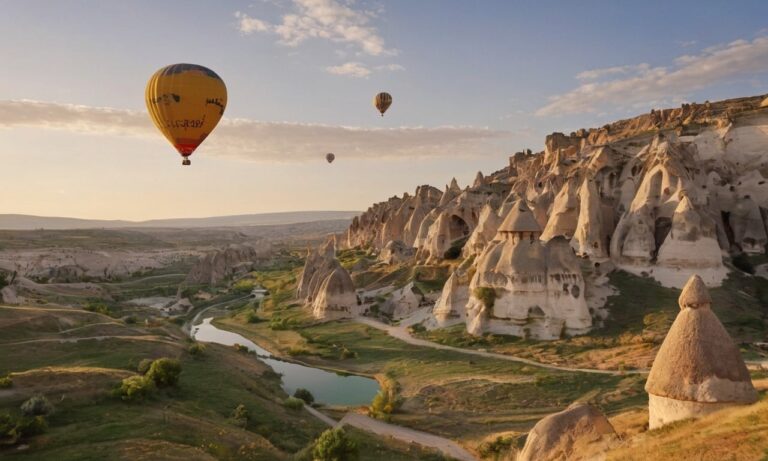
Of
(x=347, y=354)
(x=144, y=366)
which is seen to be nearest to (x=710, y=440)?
(x=144, y=366)

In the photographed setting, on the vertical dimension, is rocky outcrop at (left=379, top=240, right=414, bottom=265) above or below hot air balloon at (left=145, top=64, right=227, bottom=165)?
below

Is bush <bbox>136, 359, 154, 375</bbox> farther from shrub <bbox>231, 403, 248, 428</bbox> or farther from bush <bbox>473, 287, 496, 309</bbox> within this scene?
bush <bbox>473, 287, 496, 309</bbox>

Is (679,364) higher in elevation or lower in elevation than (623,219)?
lower

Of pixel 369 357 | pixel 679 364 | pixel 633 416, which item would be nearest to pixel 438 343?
pixel 369 357

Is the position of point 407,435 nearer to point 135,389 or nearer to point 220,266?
point 135,389

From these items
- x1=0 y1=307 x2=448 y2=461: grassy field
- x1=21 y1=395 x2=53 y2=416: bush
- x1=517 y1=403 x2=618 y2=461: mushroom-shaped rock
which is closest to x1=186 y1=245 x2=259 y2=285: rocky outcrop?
x1=0 y1=307 x2=448 y2=461: grassy field

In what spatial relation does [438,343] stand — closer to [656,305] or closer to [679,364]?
[656,305]
